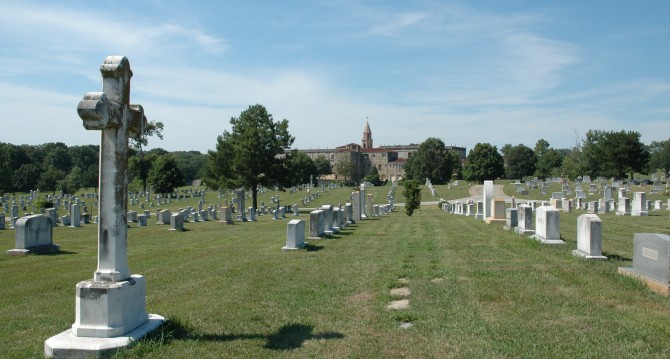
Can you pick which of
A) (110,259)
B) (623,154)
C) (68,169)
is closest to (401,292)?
(110,259)

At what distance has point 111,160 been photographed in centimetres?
523

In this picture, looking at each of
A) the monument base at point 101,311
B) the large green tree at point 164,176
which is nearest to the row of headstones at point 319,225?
the monument base at point 101,311

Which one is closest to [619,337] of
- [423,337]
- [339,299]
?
[423,337]

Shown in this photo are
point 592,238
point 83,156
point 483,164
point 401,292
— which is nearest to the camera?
point 401,292

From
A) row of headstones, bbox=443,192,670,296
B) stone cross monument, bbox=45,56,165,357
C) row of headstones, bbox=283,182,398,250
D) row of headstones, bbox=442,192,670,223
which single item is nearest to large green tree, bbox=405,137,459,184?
row of headstones, bbox=442,192,670,223

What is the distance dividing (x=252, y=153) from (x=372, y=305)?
3691cm

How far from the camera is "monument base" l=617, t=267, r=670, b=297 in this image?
22.3 ft

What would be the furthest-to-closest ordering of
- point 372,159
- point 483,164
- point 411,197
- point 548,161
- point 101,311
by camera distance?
point 372,159
point 548,161
point 483,164
point 411,197
point 101,311

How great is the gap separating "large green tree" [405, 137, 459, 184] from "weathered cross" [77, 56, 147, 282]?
103079 millimetres

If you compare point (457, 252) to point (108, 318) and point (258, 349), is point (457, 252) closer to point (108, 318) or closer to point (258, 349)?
point (258, 349)

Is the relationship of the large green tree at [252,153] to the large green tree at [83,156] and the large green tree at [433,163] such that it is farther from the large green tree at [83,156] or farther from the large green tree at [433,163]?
the large green tree at [83,156]

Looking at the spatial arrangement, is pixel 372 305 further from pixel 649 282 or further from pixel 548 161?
pixel 548 161

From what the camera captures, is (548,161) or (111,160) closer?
(111,160)

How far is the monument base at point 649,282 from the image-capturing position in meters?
6.80
